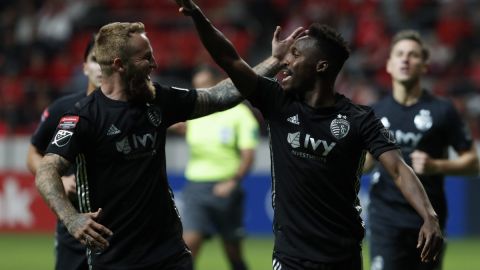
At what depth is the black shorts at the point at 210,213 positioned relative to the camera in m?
10.8

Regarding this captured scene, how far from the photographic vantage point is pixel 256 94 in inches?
235

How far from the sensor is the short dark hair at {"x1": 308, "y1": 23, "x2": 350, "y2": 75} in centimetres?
594

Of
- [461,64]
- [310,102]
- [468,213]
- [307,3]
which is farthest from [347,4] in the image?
[310,102]

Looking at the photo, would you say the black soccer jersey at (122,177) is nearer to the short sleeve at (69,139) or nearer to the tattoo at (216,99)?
the short sleeve at (69,139)

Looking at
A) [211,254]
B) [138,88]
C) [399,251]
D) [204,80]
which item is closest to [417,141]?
[399,251]

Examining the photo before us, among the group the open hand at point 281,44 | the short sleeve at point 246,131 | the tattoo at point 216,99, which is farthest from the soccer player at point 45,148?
the short sleeve at point 246,131

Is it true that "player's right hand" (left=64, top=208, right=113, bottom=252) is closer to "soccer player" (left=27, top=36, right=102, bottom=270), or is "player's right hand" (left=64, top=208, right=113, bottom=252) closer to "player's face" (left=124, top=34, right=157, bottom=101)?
"player's face" (left=124, top=34, right=157, bottom=101)

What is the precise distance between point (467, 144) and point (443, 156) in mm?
210

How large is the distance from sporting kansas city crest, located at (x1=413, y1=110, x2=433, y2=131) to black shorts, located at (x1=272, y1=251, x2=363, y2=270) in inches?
85.0

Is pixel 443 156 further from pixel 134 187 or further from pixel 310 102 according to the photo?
pixel 134 187

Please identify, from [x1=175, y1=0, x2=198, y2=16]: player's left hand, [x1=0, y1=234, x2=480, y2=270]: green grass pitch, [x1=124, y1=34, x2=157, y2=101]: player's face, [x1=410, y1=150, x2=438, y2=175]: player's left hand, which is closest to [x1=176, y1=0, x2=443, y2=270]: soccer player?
[x1=175, y1=0, x2=198, y2=16]: player's left hand

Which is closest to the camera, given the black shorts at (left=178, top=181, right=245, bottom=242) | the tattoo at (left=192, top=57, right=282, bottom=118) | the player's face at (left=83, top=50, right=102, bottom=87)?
the tattoo at (left=192, top=57, right=282, bottom=118)

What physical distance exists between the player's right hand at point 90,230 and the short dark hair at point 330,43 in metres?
1.60

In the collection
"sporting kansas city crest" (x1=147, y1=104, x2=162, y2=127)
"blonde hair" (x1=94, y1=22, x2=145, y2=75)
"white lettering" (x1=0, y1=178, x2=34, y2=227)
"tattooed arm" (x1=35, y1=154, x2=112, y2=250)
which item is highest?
"blonde hair" (x1=94, y1=22, x2=145, y2=75)
